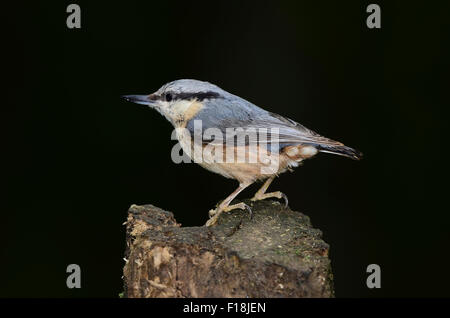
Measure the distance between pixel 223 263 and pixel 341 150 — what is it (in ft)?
4.26

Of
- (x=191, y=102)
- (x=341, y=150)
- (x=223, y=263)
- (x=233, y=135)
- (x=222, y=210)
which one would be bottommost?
(x=223, y=263)

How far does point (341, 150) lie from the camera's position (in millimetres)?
3840

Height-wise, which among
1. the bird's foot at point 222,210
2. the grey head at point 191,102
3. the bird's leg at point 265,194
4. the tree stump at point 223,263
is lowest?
the tree stump at point 223,263

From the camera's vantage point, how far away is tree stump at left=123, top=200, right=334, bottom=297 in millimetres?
2830

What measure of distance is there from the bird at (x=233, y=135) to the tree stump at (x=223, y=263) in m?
0.65

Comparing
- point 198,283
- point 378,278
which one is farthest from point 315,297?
point 378,278

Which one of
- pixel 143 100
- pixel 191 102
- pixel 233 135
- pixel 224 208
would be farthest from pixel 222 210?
pixel 143 100

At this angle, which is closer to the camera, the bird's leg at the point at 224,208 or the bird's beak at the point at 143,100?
the bird's leg at the point at 224,208

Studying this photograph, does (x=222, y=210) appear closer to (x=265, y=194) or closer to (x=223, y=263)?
(x=265, y=194)

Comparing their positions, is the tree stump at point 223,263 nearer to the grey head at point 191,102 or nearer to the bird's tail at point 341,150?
the bird's tail at point 341,150

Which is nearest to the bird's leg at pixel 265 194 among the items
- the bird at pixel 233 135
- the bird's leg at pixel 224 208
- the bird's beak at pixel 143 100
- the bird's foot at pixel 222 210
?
the bird at pixel 233 135

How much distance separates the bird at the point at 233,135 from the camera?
154 inches

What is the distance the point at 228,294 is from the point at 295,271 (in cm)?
34

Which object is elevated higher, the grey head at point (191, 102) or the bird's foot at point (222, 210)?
the grey head at point (191, 102)
